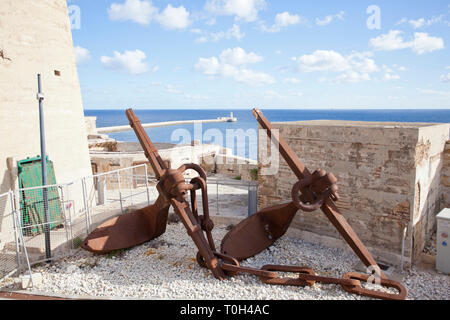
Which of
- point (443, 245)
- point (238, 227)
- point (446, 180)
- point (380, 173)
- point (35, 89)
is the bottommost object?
point (443, 245)

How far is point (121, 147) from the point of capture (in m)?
20.8

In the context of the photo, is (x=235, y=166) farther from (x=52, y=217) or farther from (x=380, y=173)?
(x=380, y=173)

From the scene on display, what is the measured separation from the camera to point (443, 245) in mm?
7320

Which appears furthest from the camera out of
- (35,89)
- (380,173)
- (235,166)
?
(235,166)

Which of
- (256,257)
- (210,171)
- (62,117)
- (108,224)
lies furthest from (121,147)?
(256,257)

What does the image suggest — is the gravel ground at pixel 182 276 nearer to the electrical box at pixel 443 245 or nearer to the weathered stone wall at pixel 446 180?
the electrical box at pixel 443 245

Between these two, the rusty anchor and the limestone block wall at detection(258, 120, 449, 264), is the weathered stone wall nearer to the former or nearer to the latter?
the limestone block wall at detection(258, 120, 449, 264)

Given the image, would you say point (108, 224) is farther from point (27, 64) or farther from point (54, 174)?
point (27, 64)

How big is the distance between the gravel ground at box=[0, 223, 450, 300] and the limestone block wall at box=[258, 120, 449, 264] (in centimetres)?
68

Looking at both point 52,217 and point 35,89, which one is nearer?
point 52,217

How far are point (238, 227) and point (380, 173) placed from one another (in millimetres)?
3286

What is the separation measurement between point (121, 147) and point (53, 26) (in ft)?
37.4

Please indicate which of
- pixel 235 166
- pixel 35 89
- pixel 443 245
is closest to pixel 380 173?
pixel 443 245

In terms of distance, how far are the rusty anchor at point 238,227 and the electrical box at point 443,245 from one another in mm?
1780
